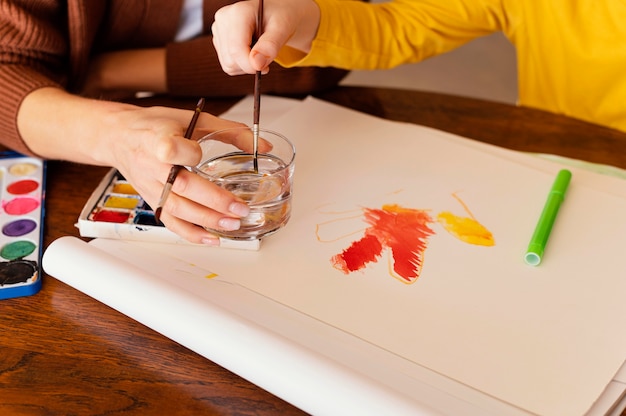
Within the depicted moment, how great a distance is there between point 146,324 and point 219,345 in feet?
0.26

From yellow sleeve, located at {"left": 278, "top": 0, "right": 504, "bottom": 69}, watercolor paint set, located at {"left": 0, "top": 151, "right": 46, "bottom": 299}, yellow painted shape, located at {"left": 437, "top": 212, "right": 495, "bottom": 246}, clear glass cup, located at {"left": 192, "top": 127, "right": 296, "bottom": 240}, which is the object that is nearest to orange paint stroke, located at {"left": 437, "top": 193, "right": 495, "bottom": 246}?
yellow painted shape, located at {"left": 437, "top": 212, "right": 495, "bottom": 246}

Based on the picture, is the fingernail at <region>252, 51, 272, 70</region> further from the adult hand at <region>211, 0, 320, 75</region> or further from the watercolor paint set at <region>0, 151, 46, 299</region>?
the watercolor paint set at <region>0, 151, 46, 299</region>

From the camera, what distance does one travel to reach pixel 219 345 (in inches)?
19.7

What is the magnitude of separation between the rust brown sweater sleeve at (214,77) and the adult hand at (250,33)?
0.43 feet

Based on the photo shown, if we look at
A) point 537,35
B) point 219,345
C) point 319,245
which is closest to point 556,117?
point 537,35

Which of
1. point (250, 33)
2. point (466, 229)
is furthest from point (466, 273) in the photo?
point (250, 33)

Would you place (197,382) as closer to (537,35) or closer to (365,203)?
Result: (365,203)

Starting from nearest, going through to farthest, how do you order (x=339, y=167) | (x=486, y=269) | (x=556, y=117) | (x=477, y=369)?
(x=477, y=369)
(x=486, y=269)
(x=339, y=167)
(x=556, y=117)

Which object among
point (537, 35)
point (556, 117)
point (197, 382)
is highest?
point (537, 35)

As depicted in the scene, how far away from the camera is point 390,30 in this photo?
2.91 ft

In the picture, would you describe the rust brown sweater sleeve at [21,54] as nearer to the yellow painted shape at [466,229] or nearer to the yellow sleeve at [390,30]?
the yellow sleeve at [390,30]

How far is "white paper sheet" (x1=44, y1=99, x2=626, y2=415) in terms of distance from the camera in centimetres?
50

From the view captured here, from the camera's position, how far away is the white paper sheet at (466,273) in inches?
19.8

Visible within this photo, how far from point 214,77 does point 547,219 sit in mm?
476
